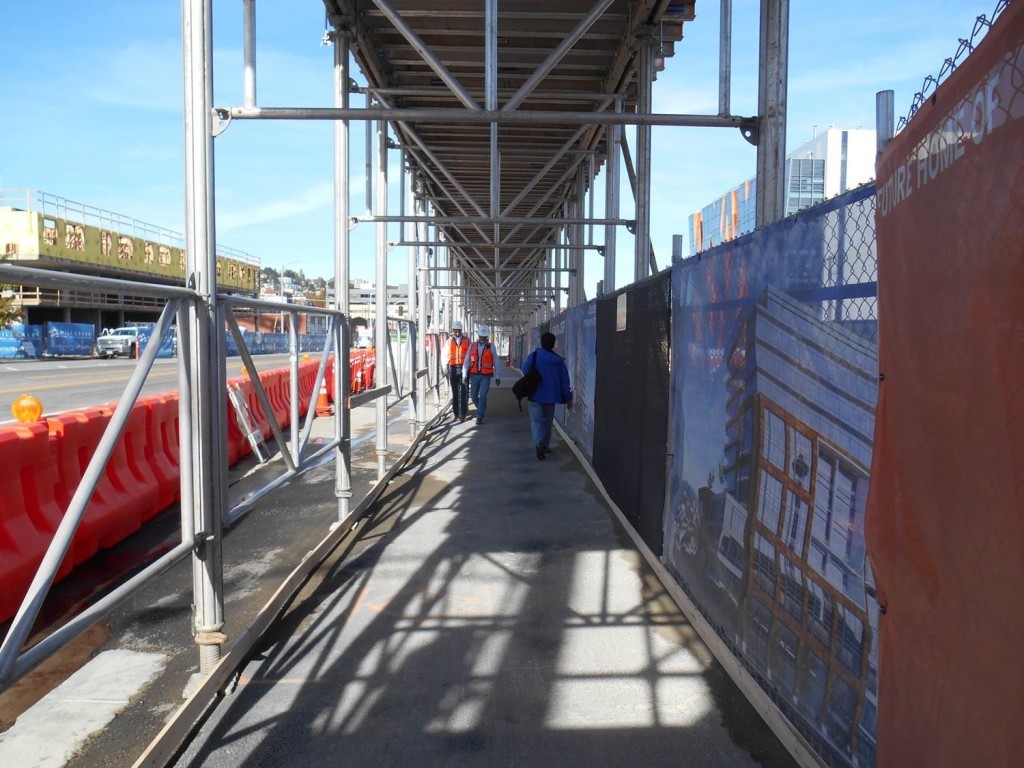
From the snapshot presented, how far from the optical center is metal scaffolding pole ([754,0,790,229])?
575 cm

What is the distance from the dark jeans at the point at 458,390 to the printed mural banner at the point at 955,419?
14261mm

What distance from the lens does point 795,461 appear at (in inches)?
124

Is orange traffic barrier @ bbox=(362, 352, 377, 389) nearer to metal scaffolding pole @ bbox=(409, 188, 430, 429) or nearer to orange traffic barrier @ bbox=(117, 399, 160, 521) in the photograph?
metal scaffolding pole @ bbox=(409, 188, 430, 429)

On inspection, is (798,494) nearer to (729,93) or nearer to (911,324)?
(911,324)

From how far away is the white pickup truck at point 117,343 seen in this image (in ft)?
137

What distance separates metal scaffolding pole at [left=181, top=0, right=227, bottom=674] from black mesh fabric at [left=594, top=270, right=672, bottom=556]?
119 inches

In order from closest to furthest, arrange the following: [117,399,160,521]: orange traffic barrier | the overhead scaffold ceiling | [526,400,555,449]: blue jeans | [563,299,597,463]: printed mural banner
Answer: the overhead scaffold ceiling
[117,399,160,521]: orange traffic barrier
[563,299,597,463]: printed mural banner
[526,400,555,449]: blue jeans

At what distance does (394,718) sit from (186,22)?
3562 mm

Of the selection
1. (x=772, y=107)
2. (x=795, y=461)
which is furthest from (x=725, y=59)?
(x=795, y=461)

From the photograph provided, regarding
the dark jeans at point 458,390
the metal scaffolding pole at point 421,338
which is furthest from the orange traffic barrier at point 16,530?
the dark jeans at point 458,390

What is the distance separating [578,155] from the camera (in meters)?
14.0

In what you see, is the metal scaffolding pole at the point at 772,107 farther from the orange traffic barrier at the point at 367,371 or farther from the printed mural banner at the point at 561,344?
the orange traffic barrier at the point at 367,371

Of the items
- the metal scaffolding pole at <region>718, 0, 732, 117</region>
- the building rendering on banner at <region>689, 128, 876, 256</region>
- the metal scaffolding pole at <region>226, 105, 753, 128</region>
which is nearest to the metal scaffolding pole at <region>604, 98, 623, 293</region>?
the metal scaffolding pole at <region>718, 0, 732, 117</region>

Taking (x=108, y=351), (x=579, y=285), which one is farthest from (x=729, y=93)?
(x=108, y=351)
